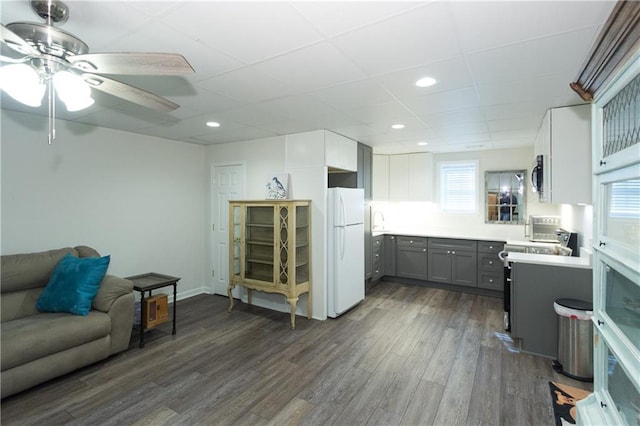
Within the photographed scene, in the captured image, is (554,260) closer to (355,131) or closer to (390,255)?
(355,131)

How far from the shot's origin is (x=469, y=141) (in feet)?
15.3

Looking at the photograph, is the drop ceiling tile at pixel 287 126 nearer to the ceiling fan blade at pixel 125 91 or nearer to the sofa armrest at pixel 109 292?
the ceiling fan blade at pixel 125 91

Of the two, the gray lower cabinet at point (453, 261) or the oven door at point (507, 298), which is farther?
the gray lower cabinet at point (453, 261)

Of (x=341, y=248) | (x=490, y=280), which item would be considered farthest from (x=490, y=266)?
(x=341, y=248)

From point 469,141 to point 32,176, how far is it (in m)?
5.55

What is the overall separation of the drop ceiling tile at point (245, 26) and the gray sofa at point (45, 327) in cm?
253

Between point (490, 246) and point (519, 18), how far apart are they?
406 cm

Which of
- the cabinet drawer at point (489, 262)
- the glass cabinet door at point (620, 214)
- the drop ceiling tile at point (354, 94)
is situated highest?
the drop ceiling tile at point (354, 94)

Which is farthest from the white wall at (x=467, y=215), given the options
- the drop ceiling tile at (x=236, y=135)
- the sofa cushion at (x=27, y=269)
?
the sofa cushion at (x=27, y=269)

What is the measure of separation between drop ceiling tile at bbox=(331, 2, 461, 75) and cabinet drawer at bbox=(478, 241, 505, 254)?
3785mm

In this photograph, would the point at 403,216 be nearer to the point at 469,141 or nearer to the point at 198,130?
the point at 469,141

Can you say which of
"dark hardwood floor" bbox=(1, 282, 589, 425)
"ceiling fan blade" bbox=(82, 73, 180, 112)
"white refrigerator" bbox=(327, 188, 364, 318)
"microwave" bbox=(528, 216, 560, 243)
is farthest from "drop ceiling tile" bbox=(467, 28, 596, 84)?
"microwave" bbox=(528, 216, 560, 243)

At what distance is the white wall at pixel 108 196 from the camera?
10.6ft

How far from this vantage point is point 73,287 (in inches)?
112
